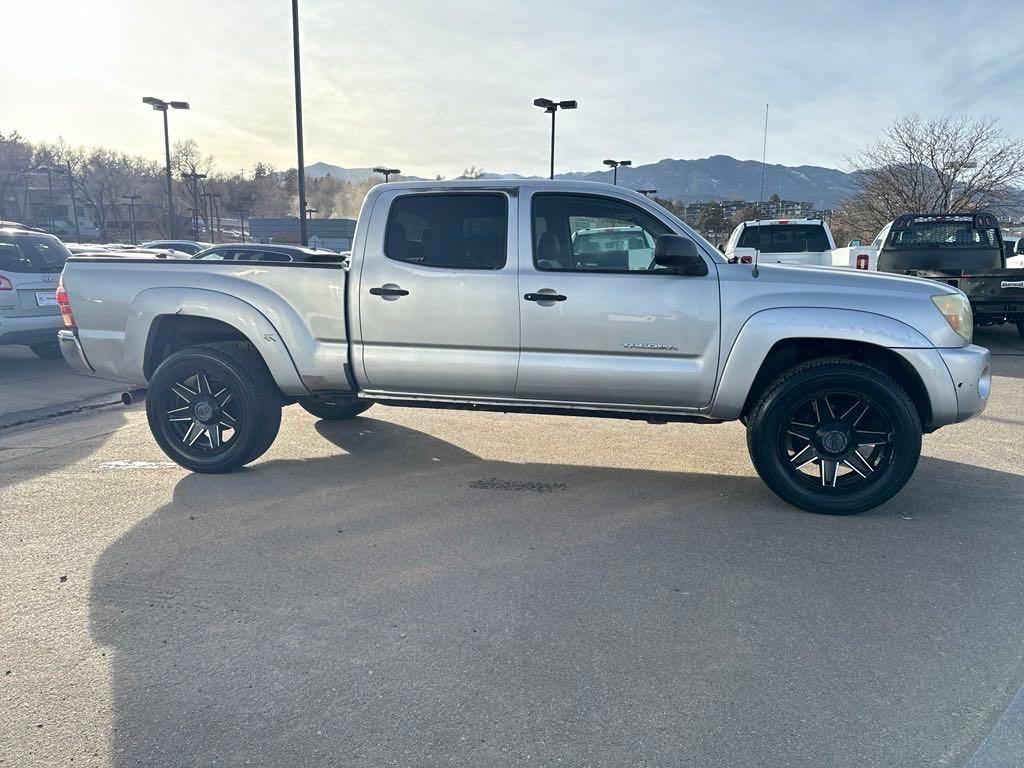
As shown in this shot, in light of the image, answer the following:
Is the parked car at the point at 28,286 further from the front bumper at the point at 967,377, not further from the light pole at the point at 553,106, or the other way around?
the light pole at the point at 553,106

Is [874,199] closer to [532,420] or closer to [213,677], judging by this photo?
[532,420]

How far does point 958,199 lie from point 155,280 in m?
30.5

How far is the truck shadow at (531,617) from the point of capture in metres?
2.51

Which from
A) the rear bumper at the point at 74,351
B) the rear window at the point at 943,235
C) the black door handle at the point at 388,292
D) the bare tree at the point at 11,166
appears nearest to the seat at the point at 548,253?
the black door handle at the point at 388,292

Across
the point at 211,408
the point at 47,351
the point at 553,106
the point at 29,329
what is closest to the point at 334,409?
the point at 211,408

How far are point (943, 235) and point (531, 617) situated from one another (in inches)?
467

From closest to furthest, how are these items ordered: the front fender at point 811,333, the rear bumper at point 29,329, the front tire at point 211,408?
the front fender at point 811,333 < the front tire at point 211,408 < the rear bumper at point 29,329

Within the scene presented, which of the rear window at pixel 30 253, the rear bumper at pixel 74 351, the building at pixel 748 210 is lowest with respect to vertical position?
the rear bumper at pixel 74 351

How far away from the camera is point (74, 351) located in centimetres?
550

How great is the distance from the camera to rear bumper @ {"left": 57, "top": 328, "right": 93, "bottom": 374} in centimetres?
545

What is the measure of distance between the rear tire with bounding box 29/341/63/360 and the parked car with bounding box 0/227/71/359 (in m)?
0.62

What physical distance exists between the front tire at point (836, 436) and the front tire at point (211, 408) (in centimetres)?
344

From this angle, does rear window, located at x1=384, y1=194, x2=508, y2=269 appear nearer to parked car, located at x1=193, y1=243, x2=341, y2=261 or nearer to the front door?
the front door

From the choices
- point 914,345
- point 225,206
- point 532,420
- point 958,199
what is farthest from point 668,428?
point 225,206
